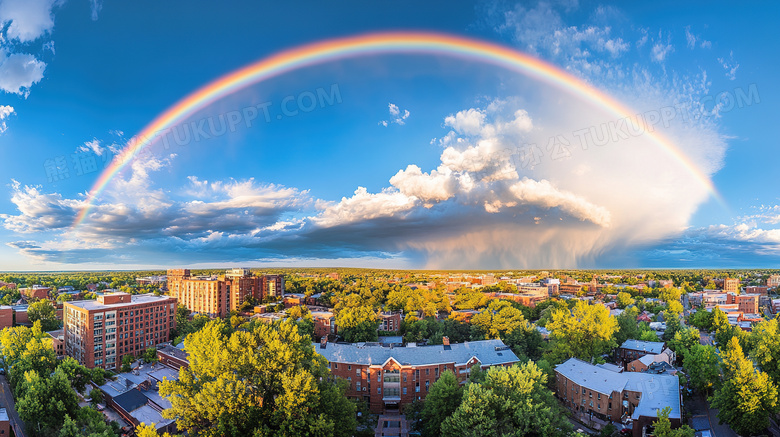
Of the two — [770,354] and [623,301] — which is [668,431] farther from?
[623,301]

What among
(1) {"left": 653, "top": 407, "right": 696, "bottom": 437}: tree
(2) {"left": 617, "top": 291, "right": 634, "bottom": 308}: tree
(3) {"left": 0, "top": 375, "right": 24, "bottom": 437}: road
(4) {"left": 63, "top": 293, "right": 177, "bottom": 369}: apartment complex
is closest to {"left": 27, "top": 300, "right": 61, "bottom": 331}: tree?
(4) {"left": 63, "top": 293, "right": 177, "bottom": 369}: apartment complex

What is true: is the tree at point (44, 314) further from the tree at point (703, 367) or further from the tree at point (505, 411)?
the tree at point (703, 367)

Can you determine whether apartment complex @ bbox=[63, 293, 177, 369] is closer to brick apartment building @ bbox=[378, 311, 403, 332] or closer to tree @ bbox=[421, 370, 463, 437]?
brick apartment building @ bbox=[378, 311, 403, 332]

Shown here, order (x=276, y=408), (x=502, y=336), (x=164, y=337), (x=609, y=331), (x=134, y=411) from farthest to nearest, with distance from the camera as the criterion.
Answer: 1. (x=164, y=337)
2. (x=502, y=336)
3. (x=609, y=331)
4. (x=134, y=411)
5. (x=276, y=408)

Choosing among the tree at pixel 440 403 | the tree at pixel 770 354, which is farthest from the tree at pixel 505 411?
the tree at pixel 770 354

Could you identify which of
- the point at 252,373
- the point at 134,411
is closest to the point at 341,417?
the point at 252,373

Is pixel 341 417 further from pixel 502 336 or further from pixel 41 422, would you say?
pixel 502 336
